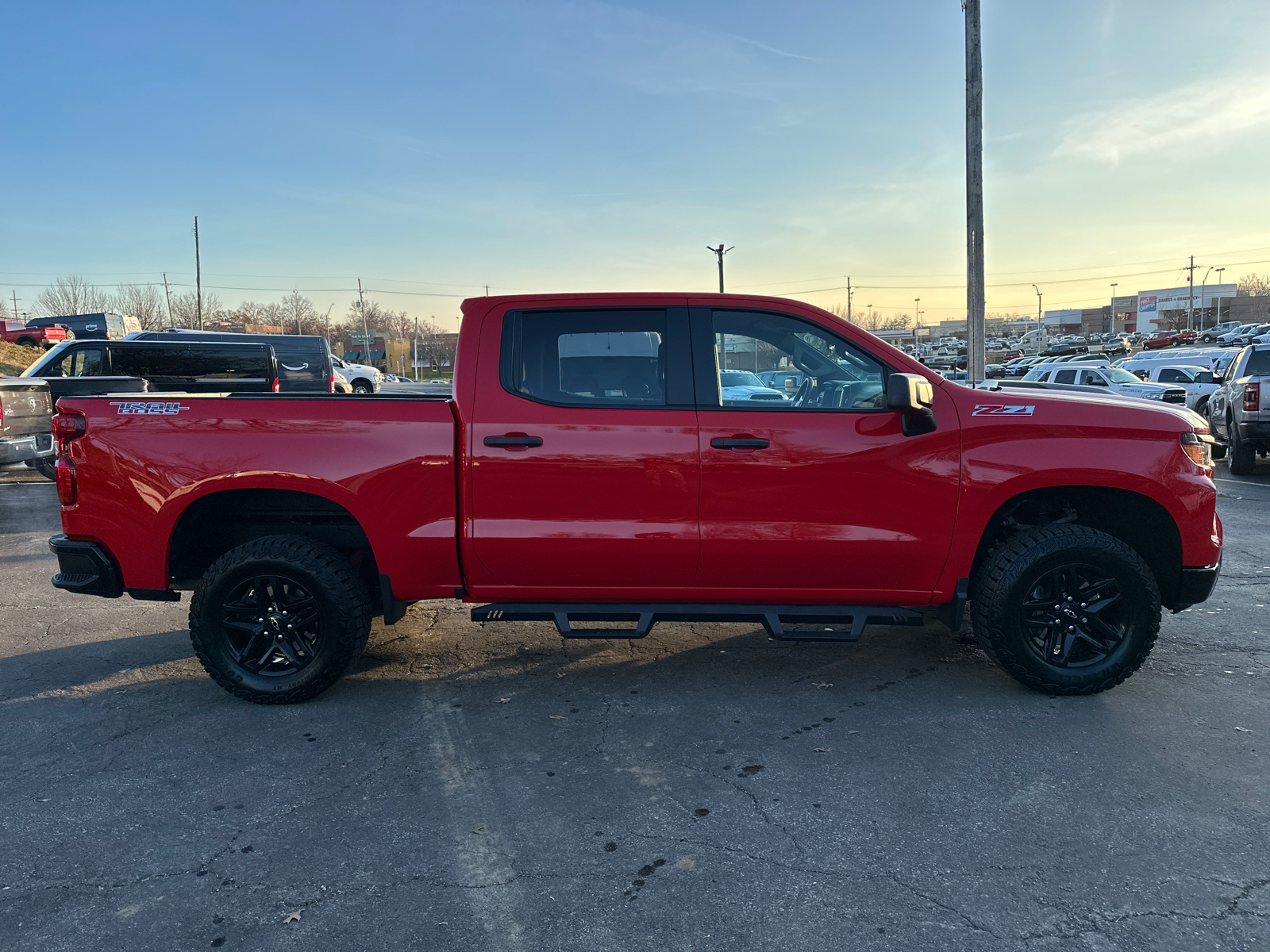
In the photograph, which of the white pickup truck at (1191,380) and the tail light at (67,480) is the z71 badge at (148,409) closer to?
the tail light at (67,480)

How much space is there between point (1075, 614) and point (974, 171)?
1387 centimetres

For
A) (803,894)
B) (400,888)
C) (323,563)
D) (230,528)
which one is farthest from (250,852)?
(230,528)

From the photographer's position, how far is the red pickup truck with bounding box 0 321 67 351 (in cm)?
4747

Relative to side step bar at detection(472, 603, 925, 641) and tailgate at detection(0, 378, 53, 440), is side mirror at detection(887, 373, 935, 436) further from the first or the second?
tailgate at detection(0, 378, 53, 440)

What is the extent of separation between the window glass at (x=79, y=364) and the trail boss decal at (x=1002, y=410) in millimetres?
14983

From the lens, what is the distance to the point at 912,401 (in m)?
3.87

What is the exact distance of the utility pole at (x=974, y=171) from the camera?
52.3ft

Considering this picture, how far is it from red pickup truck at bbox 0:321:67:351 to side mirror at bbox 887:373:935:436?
2093 inches

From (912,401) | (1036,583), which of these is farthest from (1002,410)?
(1036,583)

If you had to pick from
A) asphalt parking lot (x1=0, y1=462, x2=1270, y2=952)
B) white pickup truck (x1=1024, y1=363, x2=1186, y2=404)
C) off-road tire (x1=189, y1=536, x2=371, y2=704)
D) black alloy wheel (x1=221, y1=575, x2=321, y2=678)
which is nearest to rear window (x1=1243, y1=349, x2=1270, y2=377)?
white pickup truck (x1=1024, y1=363, x2=1186, y2=404)

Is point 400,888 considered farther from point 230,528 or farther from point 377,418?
point 230,528

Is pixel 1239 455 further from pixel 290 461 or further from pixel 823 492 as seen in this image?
pixel 290 461

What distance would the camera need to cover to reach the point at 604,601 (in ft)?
14.3

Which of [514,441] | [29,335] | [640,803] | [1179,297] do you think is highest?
[1179,297]
